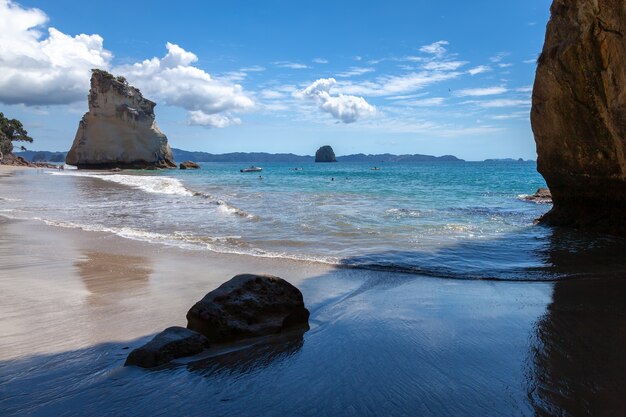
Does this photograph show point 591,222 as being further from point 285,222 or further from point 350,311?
point 350,311

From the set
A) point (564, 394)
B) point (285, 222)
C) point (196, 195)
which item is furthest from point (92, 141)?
point (564, 394)

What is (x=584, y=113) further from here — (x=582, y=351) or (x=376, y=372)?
(x=376, y=372)

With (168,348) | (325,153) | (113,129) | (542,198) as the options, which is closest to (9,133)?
(113,129)

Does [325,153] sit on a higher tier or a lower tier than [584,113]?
higher

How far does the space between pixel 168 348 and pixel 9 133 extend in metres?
85.1

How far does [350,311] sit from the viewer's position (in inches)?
211

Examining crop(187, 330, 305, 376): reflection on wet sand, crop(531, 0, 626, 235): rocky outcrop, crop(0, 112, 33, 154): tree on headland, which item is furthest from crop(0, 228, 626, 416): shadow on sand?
crop(0, 112, 33, 154): tree on headland

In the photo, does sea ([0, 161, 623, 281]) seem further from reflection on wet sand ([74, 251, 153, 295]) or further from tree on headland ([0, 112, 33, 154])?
tree on headland ([0, 112, 33, 154])

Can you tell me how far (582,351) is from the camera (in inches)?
161

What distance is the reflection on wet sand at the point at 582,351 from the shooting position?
317cm

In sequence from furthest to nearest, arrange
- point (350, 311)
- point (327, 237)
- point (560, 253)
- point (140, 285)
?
point (327, 237) < point (560, 253) < point (140, 285) < point (350, 311)

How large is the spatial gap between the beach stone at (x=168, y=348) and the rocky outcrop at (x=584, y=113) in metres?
8.66

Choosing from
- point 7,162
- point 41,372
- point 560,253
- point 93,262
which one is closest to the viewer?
point 41,372

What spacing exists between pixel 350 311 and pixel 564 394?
2.49m
